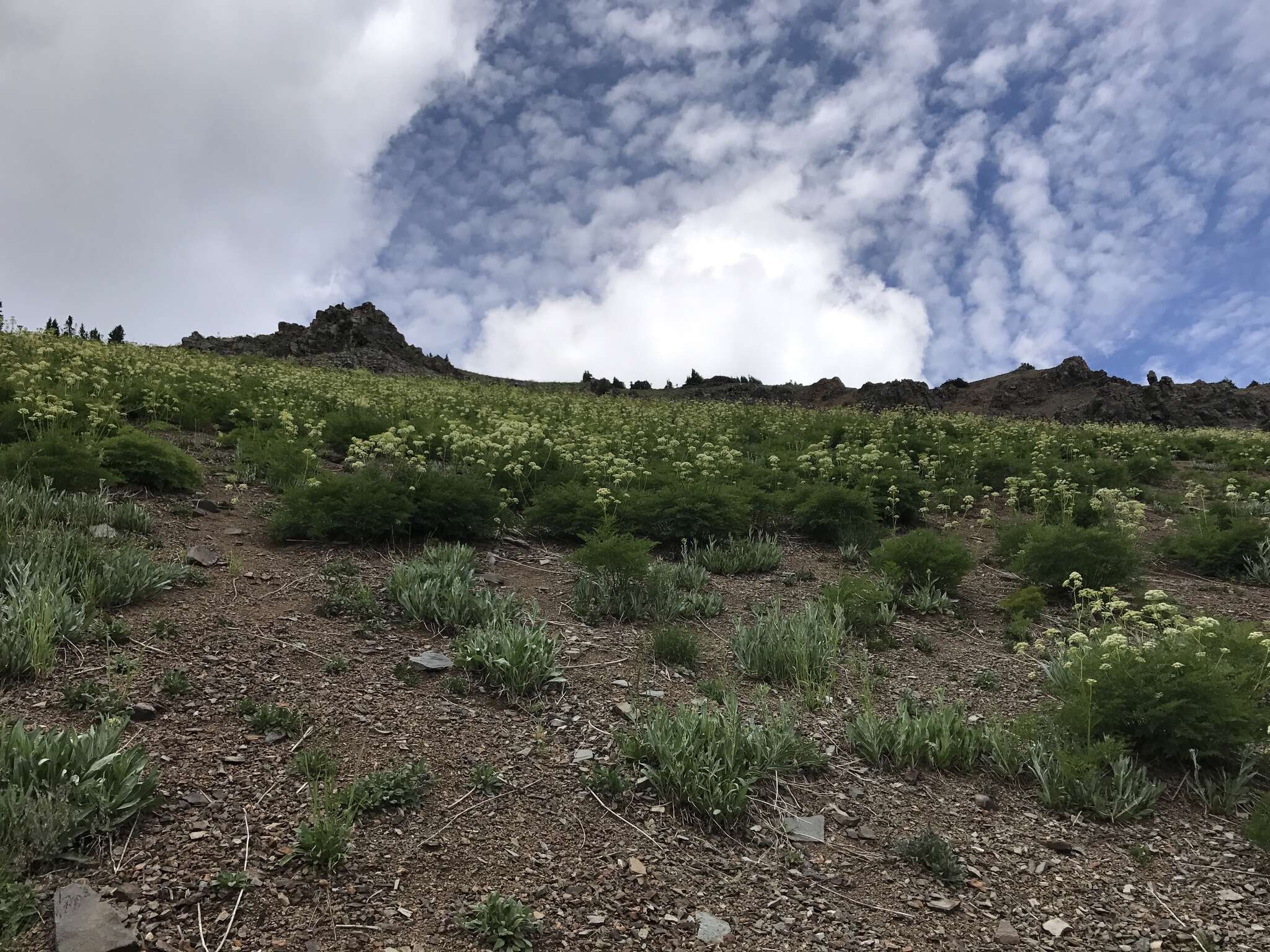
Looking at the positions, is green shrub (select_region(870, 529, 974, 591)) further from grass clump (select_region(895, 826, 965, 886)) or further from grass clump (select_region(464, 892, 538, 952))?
grass clump (select_region(464, 892, 538, 952))

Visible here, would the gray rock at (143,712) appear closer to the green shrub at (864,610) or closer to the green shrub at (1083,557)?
the green shrub at (864,610)

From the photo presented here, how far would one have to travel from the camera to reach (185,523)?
24.5 feet

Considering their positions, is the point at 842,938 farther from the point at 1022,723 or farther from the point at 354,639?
the point at 354,639

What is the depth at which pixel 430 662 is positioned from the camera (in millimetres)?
5469

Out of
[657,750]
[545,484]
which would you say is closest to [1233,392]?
[545,484]

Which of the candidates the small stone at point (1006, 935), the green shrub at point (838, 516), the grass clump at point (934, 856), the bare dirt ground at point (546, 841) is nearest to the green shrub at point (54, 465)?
the bare dirt ground at point (546, 841)

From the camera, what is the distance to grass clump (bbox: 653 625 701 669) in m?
6.02

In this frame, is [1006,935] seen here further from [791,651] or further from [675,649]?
[675,649]

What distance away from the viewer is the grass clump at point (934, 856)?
156 inches

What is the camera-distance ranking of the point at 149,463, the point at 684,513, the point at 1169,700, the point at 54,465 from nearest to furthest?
the point at 1169,700 → the point at 54,465 → the point at 149,463 → the point at 684,513

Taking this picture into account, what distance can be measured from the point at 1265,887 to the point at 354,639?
5.80 metres

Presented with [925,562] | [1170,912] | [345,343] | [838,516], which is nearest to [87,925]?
[1170,912]

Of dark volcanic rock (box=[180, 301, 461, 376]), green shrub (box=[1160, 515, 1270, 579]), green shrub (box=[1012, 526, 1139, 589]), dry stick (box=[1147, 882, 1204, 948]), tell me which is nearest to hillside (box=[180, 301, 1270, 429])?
dark volcanic rock (box=[180, 301, 461, 376])

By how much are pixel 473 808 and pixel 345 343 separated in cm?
4176
